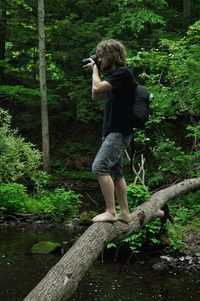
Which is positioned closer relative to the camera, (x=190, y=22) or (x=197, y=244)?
(x=197, y=244)

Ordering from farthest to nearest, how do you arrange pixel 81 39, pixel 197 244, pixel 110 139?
pixel 81 39, pixel 197 244, pixel 110 139

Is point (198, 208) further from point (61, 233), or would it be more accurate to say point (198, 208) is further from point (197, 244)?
point (61, 233)

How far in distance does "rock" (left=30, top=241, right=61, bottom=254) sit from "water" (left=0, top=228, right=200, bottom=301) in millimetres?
175

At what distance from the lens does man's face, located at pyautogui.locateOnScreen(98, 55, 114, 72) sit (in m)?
4.59

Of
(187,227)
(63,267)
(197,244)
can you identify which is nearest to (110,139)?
(63,267)

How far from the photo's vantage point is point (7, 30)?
21.5 meters

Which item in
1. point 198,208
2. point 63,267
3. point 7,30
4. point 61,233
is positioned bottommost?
point 61,233

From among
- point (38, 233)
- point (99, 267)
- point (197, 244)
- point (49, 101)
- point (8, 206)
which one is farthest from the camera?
point (49, 101)

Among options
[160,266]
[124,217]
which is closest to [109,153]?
[124,217]

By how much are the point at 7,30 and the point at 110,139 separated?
18.2 metres

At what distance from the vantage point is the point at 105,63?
4602 millimetres

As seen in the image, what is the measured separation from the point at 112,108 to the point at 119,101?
0.34 ft

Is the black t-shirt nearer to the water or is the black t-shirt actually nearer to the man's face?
the man's face

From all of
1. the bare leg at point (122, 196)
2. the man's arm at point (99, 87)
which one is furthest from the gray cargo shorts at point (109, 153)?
the man's arm at point (99, 87)
